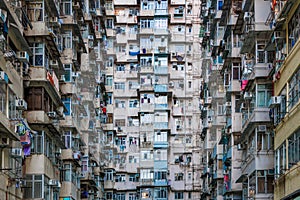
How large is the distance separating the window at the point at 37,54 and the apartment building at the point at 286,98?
9648 millimetres

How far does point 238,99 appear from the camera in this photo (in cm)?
4103

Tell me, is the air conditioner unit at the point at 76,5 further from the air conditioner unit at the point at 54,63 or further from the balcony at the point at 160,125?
the balcony at the point at 160,125

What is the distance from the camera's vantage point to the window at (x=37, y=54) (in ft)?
106

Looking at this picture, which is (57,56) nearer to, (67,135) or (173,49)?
(67,135)

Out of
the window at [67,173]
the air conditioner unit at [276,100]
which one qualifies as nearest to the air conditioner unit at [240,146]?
the window at [67,173]

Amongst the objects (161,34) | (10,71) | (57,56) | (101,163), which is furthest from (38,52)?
(161,34)

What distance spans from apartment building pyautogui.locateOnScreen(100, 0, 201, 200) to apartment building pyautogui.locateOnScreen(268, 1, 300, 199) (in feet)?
122

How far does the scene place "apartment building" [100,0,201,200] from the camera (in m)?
67.9

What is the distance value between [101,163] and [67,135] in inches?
609

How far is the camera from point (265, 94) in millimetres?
A: 32594

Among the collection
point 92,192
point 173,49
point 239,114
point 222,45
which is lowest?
point 92,192

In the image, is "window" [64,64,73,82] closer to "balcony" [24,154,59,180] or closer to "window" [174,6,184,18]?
"balcony" [24,154,59,180]

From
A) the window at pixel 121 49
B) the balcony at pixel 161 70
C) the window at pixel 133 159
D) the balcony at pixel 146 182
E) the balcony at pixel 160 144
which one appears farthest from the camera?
the window at pixel 121 49

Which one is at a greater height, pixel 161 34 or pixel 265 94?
pixel 161 34
